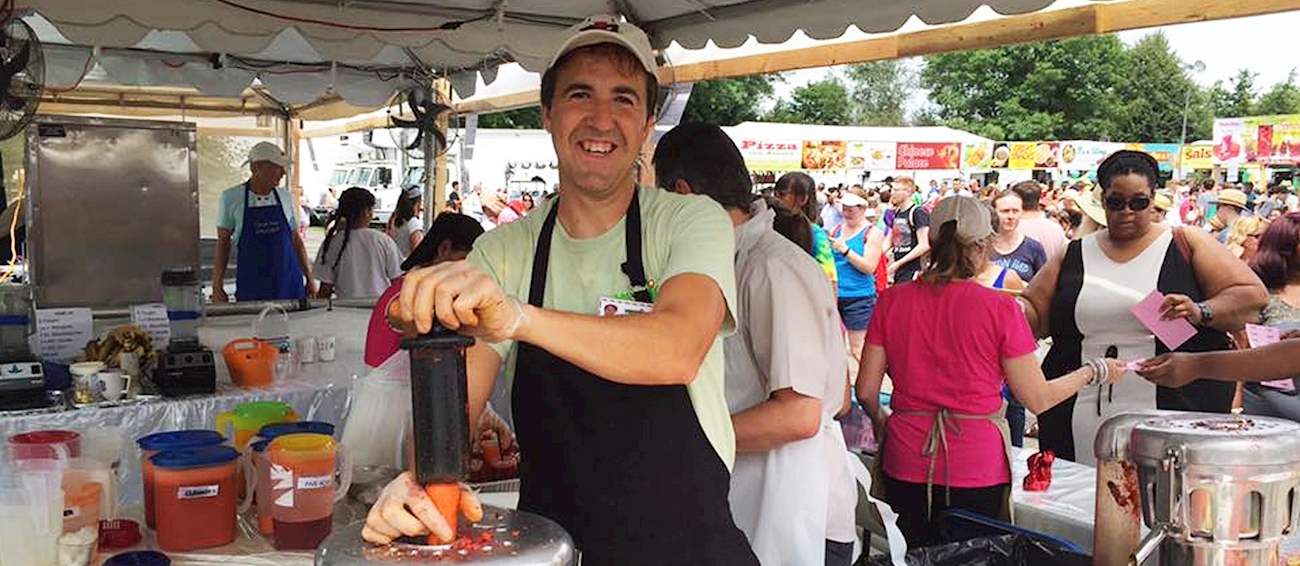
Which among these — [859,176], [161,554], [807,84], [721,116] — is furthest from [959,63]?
[161,554]

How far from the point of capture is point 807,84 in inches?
2689

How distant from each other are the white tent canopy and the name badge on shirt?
252 cm

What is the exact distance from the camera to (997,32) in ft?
13.8

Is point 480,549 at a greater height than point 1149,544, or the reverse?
point 480,549

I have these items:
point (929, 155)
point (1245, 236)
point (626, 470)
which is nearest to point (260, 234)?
point (626, 470)

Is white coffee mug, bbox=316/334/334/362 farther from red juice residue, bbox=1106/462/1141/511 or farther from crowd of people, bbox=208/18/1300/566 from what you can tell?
red juice residue, bbox=1106/462/1141/511

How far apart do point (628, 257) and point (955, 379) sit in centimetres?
163

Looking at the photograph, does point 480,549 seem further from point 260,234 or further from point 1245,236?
Answer: point 1245,236

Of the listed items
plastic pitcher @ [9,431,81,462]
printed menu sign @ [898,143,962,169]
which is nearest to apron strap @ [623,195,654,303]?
plastic pitcher @ [9,431,81,462]

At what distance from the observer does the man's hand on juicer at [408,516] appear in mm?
984

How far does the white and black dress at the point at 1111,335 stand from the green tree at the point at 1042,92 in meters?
55.1

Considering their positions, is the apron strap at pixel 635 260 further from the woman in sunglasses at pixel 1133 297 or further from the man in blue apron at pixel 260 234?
the man in blue apron at pixel 260 234

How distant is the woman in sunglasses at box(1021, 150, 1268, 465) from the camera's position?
3.22m

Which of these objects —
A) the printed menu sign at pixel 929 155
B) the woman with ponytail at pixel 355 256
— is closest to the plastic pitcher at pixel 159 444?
the woman with ponytail at pixel 355 256
